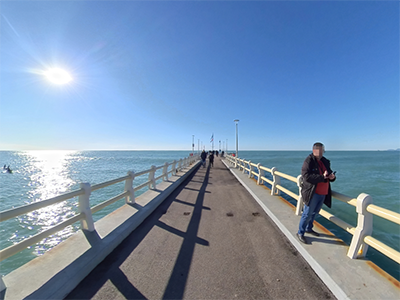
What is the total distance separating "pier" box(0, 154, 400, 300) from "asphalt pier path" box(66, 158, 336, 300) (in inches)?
0.5

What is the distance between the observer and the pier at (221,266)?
231cm

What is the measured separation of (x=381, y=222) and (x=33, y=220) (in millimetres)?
16351

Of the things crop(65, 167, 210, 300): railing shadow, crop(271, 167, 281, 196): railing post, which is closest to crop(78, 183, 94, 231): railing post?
crop(65, 167, 210, 300): railing shadow

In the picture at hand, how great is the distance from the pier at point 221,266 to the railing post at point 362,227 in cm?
14

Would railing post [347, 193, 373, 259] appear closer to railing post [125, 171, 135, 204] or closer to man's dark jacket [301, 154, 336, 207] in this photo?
man's dark jacket [301, 154, 336, 207]

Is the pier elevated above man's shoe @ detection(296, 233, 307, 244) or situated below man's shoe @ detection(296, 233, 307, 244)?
below

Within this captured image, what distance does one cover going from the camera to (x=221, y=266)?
2865 mm

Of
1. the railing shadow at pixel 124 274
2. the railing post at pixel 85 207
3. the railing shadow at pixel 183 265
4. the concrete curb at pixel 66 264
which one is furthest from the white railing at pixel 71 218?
the railing shadow at pixel 183 265

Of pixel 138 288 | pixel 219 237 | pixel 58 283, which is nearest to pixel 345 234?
pixel 219 237

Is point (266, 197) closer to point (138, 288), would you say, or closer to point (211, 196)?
point (211, 196)

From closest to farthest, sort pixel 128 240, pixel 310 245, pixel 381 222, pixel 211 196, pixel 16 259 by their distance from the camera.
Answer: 1. pixel 310 245
2. pixel 128 240
3. pixel 16 259
4. pixel 211 196
5. pixel 381 222

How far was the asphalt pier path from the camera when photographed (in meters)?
2.37

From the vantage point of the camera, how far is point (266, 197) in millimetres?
6422

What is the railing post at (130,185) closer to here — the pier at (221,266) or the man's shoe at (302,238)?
the pier at (221,266)
